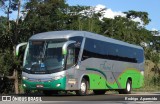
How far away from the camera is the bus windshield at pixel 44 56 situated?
69.1 ft

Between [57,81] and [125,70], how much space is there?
876 cm

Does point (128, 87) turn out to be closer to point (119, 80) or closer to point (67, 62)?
point (119, 80)

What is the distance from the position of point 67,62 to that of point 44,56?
1.20 m

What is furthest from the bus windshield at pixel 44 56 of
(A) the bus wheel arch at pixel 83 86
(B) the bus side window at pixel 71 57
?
(A) the bus wheel arch at pixel 83 86

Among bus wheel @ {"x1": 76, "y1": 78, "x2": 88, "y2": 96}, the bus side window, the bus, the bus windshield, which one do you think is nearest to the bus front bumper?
the bus

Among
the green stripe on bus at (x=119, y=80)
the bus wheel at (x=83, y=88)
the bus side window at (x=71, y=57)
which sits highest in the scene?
the bus side window at (x=71, y=57)

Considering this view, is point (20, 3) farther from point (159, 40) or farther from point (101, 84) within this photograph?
point (159, 40)

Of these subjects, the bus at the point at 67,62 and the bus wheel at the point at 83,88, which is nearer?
the bus at the point at 67,62

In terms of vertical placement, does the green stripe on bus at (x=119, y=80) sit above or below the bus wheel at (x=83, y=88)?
above

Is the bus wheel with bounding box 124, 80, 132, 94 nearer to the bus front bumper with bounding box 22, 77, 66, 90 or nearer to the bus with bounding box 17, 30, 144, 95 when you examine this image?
the bus with bounding box 17, 30, 144, 95

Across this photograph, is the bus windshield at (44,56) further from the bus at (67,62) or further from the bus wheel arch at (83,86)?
the bus wheel arch at (83,86)

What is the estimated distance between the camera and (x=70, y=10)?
5328 centimetres

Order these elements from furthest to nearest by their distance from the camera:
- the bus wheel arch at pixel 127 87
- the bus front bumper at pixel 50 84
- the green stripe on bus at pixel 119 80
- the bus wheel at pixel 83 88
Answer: the bus wheel arch at pixel 127 87 < the green stripe on bus at pixel 119 80 < the bus wheel at pixel 83 88 < the bus front bumper at pixel 50 84

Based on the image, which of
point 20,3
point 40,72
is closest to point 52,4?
point 20,3
